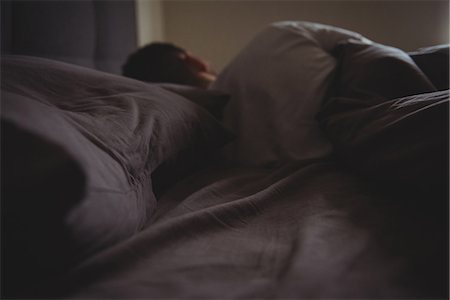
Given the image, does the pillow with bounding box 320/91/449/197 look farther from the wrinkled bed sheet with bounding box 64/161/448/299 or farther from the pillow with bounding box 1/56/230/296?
the pillow with bounding box 1/56/230/296

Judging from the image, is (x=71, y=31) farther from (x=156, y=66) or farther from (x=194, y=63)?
(x=194, y=63)

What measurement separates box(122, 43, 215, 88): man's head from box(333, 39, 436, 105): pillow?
1.47 feet

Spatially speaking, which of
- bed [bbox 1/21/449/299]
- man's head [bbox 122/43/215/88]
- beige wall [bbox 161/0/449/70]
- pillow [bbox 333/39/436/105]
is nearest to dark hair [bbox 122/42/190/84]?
man's head [bbox 122/43/215/88]

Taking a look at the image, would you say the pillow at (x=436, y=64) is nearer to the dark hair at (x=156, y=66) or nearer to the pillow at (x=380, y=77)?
the pillow at (x=380, y=77)

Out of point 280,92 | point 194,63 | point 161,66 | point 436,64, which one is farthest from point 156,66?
point 436,64

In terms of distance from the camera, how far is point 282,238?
413 millimetres

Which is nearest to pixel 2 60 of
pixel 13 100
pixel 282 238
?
pixel 13 100

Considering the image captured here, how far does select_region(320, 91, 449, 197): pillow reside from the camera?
0.42 m

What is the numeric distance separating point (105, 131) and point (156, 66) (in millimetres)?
621

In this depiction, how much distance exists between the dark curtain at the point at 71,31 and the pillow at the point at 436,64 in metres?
0.78

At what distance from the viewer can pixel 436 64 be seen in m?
0.72

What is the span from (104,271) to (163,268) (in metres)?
0.05

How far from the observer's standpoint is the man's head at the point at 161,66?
1014 mm

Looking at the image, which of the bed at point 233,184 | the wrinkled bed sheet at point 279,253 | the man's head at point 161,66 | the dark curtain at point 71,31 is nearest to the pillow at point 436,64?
the bed at point 233,184
